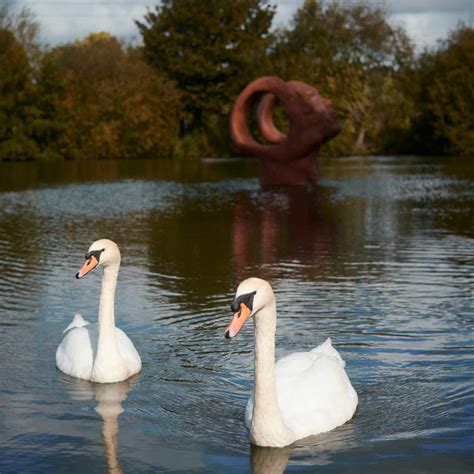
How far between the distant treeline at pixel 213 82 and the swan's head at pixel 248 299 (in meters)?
45.5

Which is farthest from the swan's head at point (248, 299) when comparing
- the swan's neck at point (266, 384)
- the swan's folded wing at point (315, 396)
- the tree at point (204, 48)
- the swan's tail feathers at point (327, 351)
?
the tree at point (204, 48)

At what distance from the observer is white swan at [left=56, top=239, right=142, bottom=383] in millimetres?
7438

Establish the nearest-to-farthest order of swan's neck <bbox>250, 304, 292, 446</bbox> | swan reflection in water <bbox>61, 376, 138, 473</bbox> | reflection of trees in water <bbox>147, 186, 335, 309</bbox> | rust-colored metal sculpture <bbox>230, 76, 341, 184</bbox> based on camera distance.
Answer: swan's neck <bbox>250, 304, 292, 446</bbox> → swan reflection in water <bbox>61, 376, 138, 473</bbox> → reflection of trees in water <bbox>147, 186, 335, 309</bbox> → rust-colored metal sculpture <bbox>230, 76, 341, 184</bbox>

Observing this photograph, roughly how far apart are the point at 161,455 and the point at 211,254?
8.51 m

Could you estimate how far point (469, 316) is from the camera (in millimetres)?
9680

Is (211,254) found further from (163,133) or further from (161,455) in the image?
(163,133)

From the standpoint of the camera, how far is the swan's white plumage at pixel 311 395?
20.2 feet

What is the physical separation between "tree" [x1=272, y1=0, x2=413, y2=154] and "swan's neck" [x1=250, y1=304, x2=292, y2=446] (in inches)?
1823

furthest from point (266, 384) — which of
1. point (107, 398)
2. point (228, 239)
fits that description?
point (228, 239)

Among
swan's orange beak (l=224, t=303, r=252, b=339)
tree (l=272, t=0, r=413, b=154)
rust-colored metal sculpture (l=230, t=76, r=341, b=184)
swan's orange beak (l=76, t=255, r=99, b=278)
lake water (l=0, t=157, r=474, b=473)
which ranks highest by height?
tree (l=272, t=0, r=413, b=154)

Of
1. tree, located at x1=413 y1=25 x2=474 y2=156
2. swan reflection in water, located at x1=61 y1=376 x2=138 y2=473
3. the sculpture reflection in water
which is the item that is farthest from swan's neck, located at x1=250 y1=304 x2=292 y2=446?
tree, located at x1=413 y1=25 x2=474 y2=156

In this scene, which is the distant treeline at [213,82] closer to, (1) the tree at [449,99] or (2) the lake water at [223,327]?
(1) the tree at [449,99]

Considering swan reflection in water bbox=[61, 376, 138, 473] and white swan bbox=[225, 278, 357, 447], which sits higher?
white swan bbox=[225, 278, 357, 447]

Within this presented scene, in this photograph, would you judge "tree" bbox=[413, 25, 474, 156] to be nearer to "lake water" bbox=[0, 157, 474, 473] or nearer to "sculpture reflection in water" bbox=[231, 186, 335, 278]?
"sculpture reflection in water" bbox=[231, 186, 335, 278]
